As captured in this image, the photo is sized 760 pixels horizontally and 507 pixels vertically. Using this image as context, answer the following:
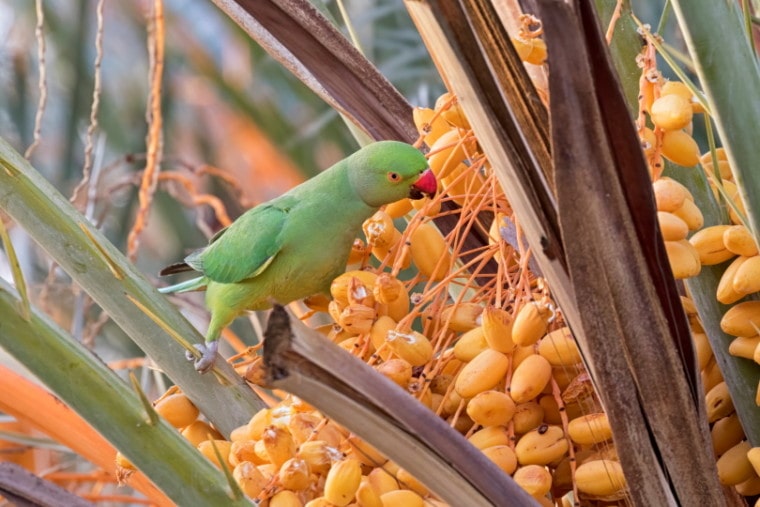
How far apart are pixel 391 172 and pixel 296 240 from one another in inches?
8.3

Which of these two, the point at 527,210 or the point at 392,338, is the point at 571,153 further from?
the point at 392,338

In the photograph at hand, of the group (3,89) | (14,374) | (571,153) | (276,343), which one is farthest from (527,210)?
(3,89)

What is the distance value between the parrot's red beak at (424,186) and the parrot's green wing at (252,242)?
0.26 metres

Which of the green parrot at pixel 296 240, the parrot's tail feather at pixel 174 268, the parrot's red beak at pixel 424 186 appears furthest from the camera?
the parrot's tail feather at pixel 174 268

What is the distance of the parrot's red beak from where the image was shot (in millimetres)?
1069

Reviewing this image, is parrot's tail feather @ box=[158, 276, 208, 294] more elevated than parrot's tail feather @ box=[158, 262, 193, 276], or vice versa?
parrot's tail feather @ box=[158, 262, 193, 276]

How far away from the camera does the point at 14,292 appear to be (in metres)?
0.63

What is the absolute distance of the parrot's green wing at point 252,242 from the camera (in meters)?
1.33

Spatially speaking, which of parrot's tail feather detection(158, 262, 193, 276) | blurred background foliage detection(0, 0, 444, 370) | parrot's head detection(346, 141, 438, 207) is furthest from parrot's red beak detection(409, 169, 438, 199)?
blurred background foliage detection(0, 0, 444, 370)

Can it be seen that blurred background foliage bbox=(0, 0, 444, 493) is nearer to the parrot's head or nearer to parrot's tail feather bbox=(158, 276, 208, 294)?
parrot's tail feather bbox=(158, 276, 208, 294)

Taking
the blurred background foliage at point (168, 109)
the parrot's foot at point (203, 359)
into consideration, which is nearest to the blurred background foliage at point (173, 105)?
the blurred background foliage at point (168, 109)

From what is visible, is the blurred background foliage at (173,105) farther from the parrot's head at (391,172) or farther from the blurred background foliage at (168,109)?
the parrot's head at (391,172)

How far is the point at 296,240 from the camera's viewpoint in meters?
1.33

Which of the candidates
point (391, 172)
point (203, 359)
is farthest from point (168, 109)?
point (203, 359)
